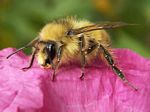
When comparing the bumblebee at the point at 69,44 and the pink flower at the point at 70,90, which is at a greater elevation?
the bumblebee at the point at 69,44

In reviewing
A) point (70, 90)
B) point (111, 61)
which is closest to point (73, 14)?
point (111, 61)

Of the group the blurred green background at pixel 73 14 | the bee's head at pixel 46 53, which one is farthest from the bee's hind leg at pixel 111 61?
the blurred green background at pixel 73 14

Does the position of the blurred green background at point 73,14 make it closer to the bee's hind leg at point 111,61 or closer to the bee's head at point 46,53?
the bee's hind leg at point 111,61

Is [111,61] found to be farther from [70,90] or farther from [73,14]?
[73,14]

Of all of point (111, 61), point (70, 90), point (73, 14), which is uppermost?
point (73, 14)

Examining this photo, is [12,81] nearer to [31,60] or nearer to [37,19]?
[31,60]

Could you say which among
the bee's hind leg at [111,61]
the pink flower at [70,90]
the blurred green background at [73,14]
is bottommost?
the pink flower at [70,90]
